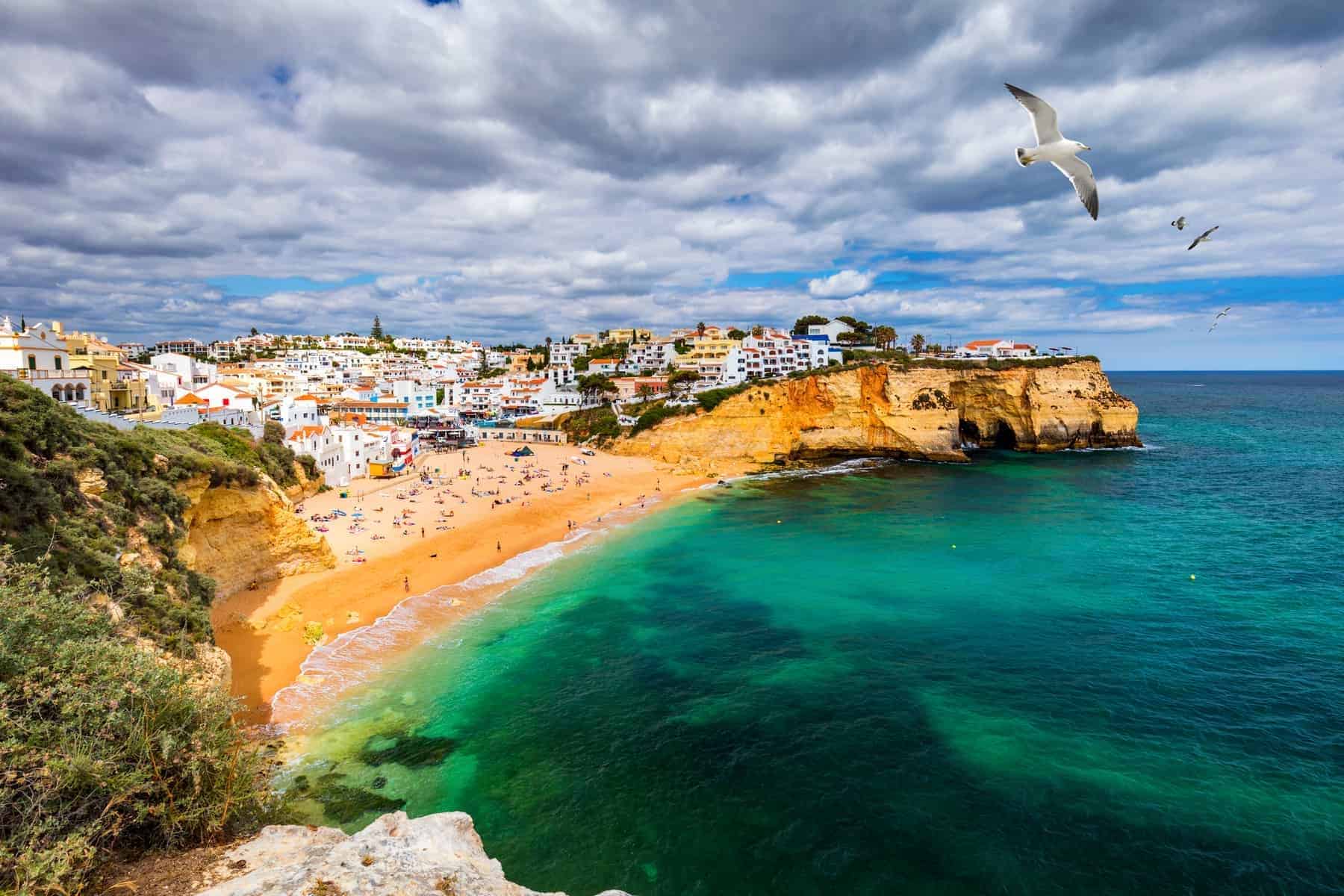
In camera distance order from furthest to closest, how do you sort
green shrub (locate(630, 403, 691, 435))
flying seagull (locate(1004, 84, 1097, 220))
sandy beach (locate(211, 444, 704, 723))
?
green shrub (locate(630, 403, 691, 435)) → sandy beach (locate(211, 444, 704, 723)) → flying seagull (locate(1004, 84, 1097, 220))

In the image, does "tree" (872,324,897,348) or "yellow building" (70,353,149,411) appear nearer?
"yellow building" (70,353,149,411)

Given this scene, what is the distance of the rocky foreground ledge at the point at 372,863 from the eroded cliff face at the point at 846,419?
172ft

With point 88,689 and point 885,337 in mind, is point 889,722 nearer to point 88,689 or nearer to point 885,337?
point 88,689

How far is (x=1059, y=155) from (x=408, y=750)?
20.4 metres

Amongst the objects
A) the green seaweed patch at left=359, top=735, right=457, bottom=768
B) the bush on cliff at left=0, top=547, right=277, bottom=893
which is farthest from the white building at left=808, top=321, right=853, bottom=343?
the bush on cliff at left=0, top=547, right=277, bottom=893

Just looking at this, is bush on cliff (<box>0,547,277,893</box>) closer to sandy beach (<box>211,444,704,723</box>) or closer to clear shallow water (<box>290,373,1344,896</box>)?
sandy beach (<box>211,444,704,723</box>)

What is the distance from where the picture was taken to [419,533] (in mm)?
36156

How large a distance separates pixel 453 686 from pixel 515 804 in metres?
6.42

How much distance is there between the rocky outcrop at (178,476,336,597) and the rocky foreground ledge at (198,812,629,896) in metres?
15.9

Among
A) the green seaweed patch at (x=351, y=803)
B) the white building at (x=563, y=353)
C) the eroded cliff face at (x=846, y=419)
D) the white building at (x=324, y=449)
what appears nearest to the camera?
the green seaweed patch at (x=351, y=803)

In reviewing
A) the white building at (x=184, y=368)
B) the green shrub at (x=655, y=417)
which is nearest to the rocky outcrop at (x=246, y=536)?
the green shrub at (x=655, y=417)

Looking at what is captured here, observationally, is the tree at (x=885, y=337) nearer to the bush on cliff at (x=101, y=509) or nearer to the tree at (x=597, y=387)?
the tree at (x=597, y=387)

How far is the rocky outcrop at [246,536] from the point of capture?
2231 cm

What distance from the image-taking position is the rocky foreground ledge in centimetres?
655
